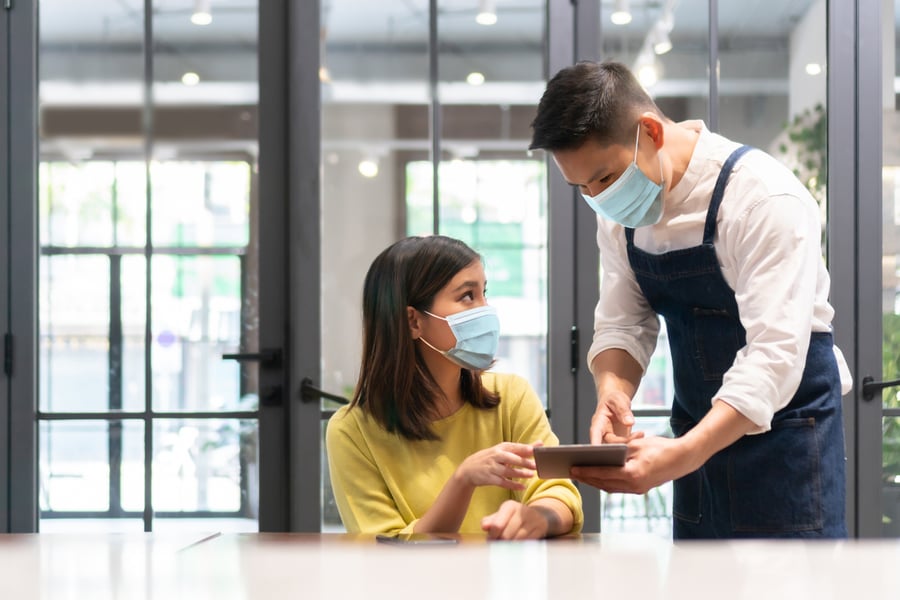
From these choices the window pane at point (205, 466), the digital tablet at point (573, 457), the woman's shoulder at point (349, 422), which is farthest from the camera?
the window pane at point (205, 466)

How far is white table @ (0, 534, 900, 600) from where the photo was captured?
49 cm

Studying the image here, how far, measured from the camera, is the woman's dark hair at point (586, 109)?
1.50m

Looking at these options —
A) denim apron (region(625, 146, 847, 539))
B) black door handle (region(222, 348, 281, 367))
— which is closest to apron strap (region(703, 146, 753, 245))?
denim apron (region(625, 146, 847, 539))

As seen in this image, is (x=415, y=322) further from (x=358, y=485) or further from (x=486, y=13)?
(x=486, y=13)

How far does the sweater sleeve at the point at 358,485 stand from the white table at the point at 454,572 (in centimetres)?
98

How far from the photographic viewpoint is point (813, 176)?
8.56ft

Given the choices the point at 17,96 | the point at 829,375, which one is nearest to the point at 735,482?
the point at 829,375

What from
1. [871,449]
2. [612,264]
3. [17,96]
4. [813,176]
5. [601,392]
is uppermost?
Answer: [17,96]

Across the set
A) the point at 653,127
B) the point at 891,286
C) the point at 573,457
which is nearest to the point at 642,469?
the point at 573,457

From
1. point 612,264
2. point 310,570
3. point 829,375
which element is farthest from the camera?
point 612,264

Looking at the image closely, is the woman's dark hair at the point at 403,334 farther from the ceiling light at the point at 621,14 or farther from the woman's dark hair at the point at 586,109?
the ceiling light at the point at 621,14

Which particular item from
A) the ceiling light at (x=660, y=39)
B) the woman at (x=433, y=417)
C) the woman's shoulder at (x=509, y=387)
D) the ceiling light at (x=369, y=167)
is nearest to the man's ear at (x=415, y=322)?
the woman at (x=433, y=417)

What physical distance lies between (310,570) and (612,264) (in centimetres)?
136

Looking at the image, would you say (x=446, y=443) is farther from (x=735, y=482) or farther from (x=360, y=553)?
(x=360, y=553)
